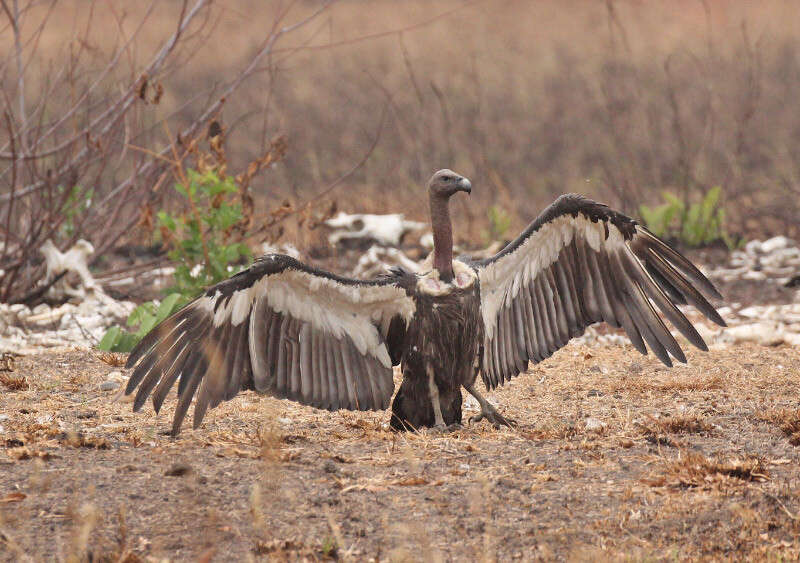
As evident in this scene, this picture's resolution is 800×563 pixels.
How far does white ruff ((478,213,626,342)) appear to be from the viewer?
6.12 metres

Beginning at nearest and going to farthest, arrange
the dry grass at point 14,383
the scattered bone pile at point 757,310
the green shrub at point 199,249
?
the dry grass at point 14,383 → the green shrub at point 199,249 → the scattered bone pile at point 757,310

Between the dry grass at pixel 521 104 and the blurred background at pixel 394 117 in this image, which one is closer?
the blurred background at pixel 394 117

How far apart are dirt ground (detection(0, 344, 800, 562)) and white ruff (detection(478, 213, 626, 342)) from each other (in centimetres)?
62

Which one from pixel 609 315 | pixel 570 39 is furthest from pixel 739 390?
pixel 570 39

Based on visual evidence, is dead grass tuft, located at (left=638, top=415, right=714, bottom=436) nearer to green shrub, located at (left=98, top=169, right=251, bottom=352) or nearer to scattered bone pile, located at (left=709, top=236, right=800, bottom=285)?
green shrub, located at (left=98, top=169, right=251, bottom=352)

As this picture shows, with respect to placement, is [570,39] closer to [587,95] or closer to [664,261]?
[587,95]

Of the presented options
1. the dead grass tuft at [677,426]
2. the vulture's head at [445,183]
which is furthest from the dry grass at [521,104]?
the dead grass tuft at [677,426]

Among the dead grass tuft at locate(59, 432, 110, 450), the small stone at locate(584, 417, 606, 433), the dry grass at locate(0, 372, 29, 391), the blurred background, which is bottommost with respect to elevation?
the small stone at locate(584, 417, 606, 433)

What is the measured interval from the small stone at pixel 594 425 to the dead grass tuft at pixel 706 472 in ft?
2.42

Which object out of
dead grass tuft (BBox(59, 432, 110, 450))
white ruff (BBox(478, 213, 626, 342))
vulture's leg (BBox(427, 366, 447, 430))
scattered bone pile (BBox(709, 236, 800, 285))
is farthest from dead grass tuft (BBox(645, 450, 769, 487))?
scattered bone pile (BBox(709, 236, 800, 285))

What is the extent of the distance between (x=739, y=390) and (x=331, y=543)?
10.2 feet

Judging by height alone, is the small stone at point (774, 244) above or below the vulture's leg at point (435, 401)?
above

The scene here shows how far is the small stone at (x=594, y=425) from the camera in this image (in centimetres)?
573

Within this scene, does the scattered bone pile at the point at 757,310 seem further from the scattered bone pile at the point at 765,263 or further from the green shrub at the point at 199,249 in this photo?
the green shrub at the point at 199,249
